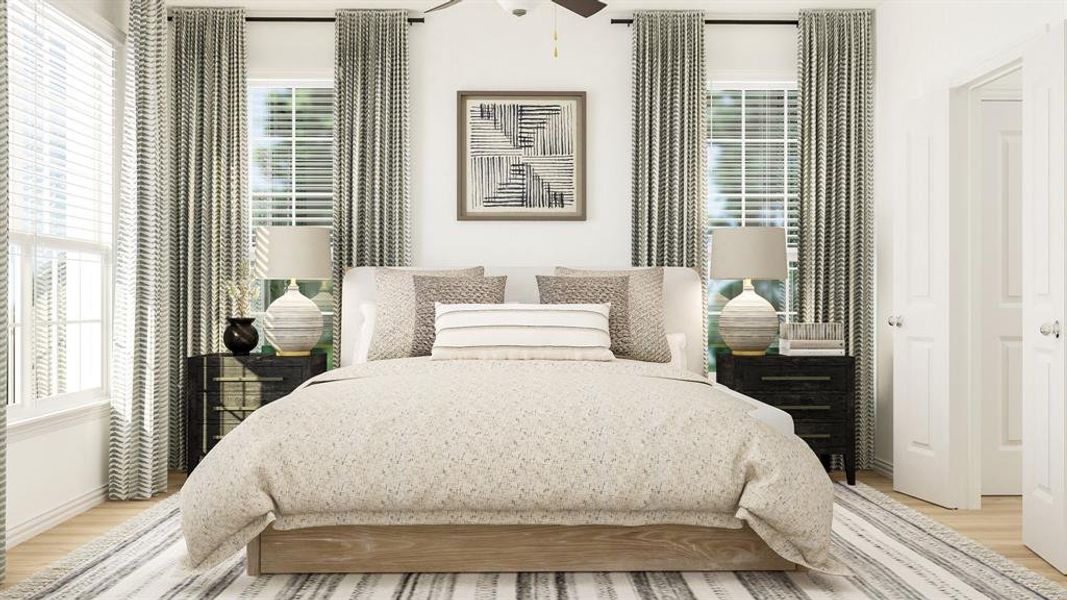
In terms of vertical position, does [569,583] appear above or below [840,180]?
below

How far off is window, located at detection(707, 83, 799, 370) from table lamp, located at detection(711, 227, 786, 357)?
0.40 metres

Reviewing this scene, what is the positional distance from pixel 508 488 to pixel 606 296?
1.79 meters

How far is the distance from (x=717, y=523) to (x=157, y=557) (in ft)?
6.95

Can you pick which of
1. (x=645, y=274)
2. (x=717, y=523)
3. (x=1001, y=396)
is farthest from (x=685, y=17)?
(x=717, y=523)

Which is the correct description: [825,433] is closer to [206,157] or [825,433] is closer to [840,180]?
[840,180]

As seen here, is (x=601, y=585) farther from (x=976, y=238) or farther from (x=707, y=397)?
(x=976, y=238)

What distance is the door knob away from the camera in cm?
311

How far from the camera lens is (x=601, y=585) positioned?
8.99ft

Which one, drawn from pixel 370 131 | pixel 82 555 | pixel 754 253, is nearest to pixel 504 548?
pixel 82 555

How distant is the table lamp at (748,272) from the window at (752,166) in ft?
1.30

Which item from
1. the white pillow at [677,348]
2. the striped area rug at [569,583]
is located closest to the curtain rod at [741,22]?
the white pillow at [677,348]

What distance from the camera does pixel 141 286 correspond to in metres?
4.30

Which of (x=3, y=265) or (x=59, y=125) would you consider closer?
(x=3, y=265)

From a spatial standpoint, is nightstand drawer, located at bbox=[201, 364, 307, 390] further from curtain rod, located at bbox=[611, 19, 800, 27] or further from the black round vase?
curtain rod, located at bbox=[611, 19, 800, 27]
